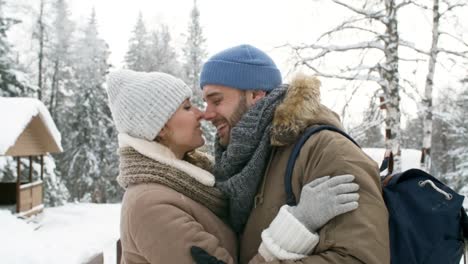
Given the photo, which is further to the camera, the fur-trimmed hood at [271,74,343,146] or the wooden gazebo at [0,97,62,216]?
the wooden gazebo at [0,97,62,216]

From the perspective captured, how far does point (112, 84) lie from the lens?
8.87 feet

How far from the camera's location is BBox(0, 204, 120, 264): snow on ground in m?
11.3

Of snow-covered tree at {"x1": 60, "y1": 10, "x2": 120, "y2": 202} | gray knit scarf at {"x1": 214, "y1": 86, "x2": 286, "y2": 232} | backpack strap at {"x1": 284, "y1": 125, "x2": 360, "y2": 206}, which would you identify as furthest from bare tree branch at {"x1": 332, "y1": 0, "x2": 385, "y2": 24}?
snow-covered tree at {"x1": 60, "y1": 10, "x2": 120, "y2": 202}

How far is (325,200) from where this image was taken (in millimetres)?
1918

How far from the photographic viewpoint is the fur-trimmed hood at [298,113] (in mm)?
2281

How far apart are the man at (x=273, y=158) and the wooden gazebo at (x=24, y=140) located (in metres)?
16.8

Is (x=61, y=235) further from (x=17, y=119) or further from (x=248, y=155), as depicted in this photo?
(x=248, y=155)

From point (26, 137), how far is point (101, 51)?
64.5 feet

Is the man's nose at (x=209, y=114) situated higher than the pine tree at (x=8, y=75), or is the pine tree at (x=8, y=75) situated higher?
the man's nose at (x=209, y=114)

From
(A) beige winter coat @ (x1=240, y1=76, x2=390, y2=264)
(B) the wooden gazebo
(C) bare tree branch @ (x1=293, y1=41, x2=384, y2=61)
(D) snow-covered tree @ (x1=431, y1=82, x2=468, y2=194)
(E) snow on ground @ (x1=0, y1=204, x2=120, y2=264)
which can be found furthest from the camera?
(B) the wooden gazebo

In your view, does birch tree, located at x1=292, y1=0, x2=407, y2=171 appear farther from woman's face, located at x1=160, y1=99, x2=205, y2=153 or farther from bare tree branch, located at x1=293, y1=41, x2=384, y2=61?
woman's face, located at x1=160, y1=99, x2=205, y2=153

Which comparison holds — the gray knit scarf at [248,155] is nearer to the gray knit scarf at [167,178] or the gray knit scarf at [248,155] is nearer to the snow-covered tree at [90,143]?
the gray knit scarf at [167,178]

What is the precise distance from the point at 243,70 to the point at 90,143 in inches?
1372

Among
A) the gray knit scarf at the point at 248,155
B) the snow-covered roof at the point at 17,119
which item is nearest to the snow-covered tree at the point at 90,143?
the snow-covered roof at the point at 17,119
